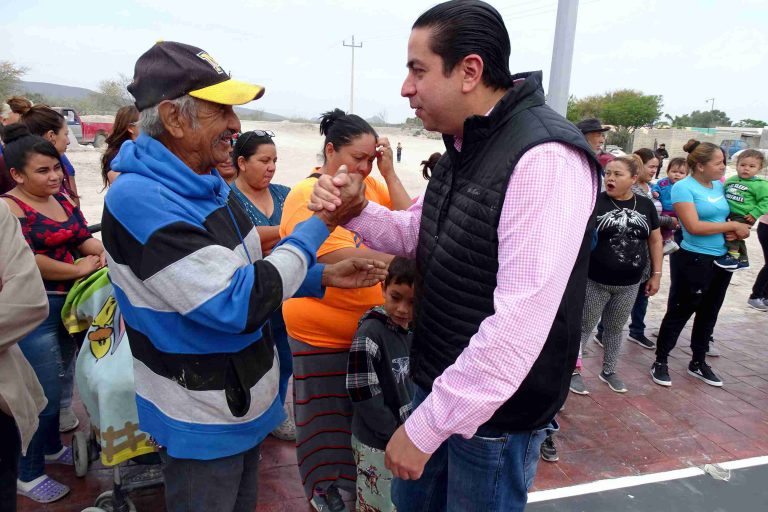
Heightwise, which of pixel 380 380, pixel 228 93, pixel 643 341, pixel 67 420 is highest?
pixel 228 93

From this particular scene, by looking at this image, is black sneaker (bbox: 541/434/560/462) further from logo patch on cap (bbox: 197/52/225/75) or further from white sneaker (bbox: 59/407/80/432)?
white sneaker (bbox: 59/407/80/432)

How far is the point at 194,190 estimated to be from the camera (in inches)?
59.2

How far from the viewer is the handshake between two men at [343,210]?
173cm

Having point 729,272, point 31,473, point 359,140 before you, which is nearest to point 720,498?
point 729,272

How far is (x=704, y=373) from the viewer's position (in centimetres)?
447

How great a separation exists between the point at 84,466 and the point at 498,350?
8.52 feet

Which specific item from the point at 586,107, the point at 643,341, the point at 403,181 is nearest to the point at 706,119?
the point at 586,107

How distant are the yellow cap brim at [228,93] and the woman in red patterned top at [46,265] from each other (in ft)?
5.88

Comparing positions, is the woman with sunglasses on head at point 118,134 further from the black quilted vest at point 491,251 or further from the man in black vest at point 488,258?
the black quilted vest at point 491,251

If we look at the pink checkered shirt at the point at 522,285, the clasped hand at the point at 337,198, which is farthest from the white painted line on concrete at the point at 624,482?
the clasped hand at the point at 337,198

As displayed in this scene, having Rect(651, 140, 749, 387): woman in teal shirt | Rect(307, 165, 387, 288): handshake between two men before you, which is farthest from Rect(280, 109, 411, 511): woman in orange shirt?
Rect(651, 140, 749, 387): woman in teal shirt

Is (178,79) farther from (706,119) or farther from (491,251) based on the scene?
(706,119)

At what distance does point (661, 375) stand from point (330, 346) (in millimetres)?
3296

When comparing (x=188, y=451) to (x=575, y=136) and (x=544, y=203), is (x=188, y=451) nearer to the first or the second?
(x=544, y=203)
